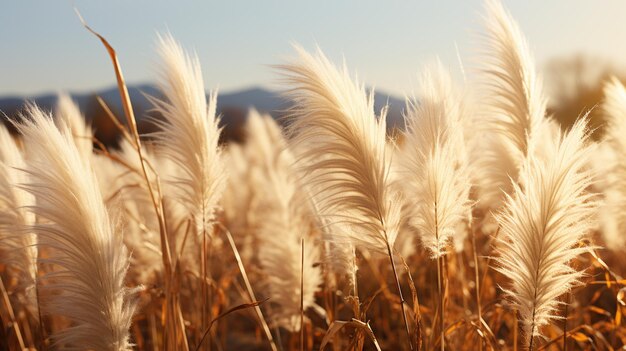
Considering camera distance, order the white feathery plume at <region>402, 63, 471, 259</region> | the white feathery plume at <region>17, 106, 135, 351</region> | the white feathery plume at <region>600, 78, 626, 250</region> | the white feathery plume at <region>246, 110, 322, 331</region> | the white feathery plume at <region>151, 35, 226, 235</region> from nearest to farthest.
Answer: the white feathery plume at <region>17, 106, 135, 351</region>, the white feathery plume at <region>402, 63, 471, 259</region>, the white feathery plume at <region>151, 35, 226, 235</region>, the white feathery plume at <region>600, 78, 626, 250</region>, the white feathery plume at <region>246, 110, 322, 331</region>

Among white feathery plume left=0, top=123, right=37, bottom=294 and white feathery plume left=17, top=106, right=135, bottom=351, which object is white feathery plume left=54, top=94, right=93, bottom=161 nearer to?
white feathery plume left=0, top=123, right=37, bottom=294

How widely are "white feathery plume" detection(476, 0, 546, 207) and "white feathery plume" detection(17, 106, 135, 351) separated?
5.29 ft

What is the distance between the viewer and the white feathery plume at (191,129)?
2221 millimetres

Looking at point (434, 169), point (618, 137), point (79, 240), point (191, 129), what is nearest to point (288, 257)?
point (191, 129)

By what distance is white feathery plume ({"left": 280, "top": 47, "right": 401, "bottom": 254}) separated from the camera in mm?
1801

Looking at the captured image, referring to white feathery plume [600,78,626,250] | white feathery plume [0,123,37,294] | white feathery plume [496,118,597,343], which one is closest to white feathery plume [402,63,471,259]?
white feathery plume [496,118,597,343]

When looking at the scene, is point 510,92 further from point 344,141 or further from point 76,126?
point 76,126

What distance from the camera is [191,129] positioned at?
225 centimetres

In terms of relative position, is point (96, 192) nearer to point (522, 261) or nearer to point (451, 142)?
point (451, 142)

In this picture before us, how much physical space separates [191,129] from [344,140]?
28.2 inches

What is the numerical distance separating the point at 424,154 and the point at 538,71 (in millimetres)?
912

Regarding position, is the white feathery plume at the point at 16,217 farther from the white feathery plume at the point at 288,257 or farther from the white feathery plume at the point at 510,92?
the white feathery plume at the point at 510,92

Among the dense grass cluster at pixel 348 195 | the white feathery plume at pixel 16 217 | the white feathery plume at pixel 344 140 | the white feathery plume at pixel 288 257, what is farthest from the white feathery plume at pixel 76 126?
the white feathery plume at pixel 344 140

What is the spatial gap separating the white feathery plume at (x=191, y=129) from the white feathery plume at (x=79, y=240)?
1.54 feet
